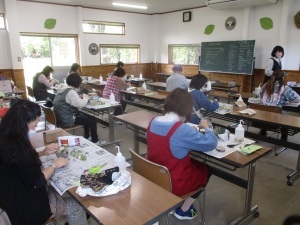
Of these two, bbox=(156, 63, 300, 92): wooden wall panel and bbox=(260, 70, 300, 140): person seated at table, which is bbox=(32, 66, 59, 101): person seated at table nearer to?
bbox=(260, 70, 300, 140): person seated at table

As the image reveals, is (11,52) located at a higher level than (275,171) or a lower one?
higher

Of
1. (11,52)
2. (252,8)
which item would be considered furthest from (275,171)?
(11,52)

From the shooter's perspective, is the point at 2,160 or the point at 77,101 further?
the point at 77,101

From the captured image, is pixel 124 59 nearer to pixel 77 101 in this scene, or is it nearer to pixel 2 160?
pixel 77 101

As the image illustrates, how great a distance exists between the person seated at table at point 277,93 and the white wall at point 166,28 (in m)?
3.14

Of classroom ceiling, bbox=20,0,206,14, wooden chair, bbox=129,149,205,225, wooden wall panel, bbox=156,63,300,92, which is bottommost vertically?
wooden chair, bbox=129,149,205,225

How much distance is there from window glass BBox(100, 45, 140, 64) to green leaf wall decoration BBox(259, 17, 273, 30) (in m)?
4.62

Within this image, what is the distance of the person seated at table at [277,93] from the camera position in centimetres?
349

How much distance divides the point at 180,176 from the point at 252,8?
6.66 m

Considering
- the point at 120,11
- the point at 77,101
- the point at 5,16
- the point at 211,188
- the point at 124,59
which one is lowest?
the point at 211,188

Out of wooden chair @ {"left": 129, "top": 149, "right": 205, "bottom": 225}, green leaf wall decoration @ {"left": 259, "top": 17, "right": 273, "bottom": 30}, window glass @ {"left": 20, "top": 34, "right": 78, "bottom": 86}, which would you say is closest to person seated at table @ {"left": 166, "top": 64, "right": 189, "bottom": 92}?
wooden chair @ {"left": 129, "top": 149, "right": 205, "bottom": 225}

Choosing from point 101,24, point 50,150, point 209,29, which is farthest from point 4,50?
point 50,150

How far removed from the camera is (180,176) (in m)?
1.71

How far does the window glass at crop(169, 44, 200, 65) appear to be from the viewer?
8617 millimetres
